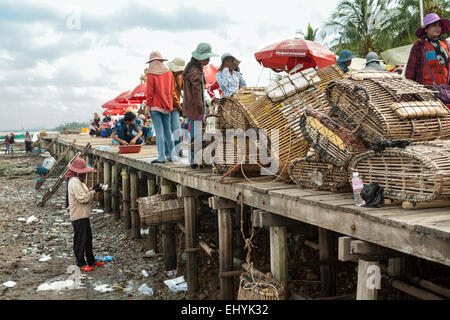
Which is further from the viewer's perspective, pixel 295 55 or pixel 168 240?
pixel 295 55

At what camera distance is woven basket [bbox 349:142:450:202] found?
2795mm

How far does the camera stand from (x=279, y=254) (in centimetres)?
429

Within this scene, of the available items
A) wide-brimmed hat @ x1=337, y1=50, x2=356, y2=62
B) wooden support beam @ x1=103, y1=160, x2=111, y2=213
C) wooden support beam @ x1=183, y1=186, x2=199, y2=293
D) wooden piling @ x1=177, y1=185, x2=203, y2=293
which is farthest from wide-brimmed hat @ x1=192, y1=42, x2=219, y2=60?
wooden support beam @ x1=103, y1=160, x2=111, y2=213

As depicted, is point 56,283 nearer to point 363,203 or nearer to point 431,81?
point 363,203

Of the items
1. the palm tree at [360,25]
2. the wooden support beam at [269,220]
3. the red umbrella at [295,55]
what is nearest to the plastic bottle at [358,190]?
the wooden support beam at [269,220]

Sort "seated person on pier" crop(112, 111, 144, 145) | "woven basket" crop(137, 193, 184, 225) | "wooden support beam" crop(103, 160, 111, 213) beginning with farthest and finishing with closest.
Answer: "wooden support beam" crop(103, 160, 111, 213), "seated person on pier" crop(112, 111, 144, 145), "woven basket" crop(137, 193, 184, 225)

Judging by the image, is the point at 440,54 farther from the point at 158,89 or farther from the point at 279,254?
the point at 158,89

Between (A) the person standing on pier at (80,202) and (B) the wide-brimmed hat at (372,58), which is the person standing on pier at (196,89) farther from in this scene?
(A) the person standing on pier at (80,202)

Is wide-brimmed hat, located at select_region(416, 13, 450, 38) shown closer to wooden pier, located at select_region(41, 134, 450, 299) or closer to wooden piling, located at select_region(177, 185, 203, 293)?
wooden pier, located at select_region(41, 134, 450, 299)

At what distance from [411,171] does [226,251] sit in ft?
9.91

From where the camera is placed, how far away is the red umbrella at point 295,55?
8352 millimetres

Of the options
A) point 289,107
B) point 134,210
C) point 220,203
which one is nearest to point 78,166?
point 134,210

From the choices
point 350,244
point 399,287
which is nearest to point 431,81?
point 399,287

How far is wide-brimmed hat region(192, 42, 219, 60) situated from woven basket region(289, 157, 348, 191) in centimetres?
242
